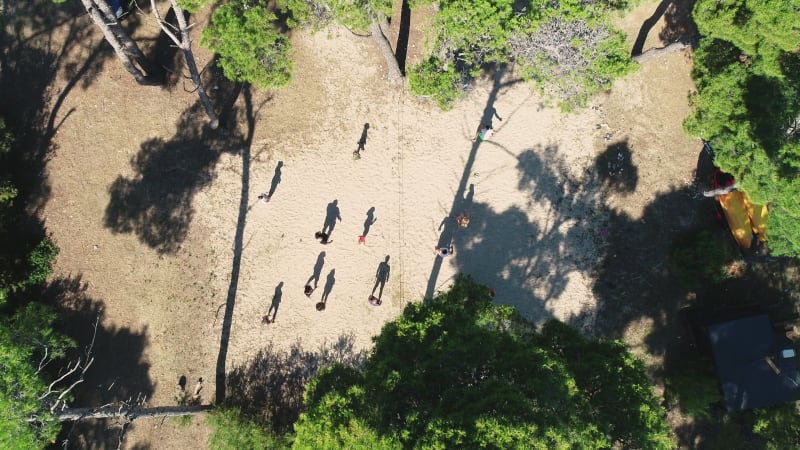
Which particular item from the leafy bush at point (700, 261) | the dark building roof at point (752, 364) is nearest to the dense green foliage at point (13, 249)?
the leafy bush at point (700, 261)

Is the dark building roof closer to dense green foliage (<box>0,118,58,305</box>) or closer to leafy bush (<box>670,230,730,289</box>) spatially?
leafy bush (<box>670,230,730,289</box>)

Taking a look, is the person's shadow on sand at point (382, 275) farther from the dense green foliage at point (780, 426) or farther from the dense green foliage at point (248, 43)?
→ the dense green foliage at point (780, 426)

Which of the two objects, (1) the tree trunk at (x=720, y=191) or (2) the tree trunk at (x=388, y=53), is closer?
(2) the tree trunk at (x=388, y=53)

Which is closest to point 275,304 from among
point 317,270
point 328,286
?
point 317,270

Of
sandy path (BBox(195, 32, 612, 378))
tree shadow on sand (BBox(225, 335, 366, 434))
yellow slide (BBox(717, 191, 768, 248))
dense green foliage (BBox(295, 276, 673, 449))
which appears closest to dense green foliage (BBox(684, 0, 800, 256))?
yellow slide (BBox(717, 191, 768, 248))

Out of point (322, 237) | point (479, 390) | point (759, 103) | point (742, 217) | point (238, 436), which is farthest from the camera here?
point (322, 237)

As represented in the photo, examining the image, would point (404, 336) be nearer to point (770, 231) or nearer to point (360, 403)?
point (360, 403)

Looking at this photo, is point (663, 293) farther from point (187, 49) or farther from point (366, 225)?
point (187, 49)

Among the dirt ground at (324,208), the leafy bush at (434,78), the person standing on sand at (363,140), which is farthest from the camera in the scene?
the person standing on sand at (363,140)
